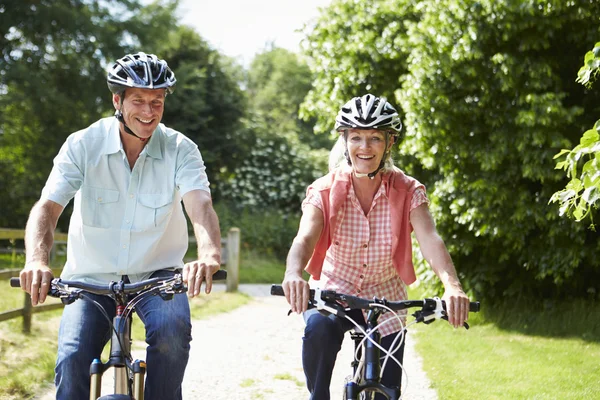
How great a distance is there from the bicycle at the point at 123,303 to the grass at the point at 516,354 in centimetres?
388

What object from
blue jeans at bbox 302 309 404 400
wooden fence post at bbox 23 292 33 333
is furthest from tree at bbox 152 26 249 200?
blue jeans at bbox 302 309 404 400

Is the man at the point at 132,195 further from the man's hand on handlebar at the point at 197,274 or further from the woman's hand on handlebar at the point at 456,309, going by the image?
the woman's hand on handlebar at the point at 456,309

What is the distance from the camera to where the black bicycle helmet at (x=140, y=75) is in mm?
3891

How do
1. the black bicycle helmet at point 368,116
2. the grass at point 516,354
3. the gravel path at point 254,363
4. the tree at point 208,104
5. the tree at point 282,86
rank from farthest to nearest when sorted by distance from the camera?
the tree at point 282,86
the tree at point 208,104
the gravel path at point 254,363
the grass at point 516,354
the black bicycle helmet at point 368,116

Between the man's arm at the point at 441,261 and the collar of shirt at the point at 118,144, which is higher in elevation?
the collar of shirt at the point at 118,144

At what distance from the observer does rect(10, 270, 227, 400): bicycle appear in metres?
3.38

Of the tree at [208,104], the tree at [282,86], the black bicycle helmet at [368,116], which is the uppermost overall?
the tree at [282,86]

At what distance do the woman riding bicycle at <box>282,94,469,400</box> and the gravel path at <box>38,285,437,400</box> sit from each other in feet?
9.85

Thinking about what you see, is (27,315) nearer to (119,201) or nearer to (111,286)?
(119,201)

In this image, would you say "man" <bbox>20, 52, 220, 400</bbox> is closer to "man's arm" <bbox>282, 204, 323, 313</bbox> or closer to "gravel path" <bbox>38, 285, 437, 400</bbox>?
"man's arm" <bbox>282, 204, 323, 313</bbox>

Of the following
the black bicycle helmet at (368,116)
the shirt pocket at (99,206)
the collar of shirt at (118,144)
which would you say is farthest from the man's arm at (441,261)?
the shirt pocket at (99,206)

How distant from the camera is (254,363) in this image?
848cm

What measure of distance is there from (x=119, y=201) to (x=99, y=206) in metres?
0.10

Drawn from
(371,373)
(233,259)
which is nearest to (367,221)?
(371,373)
